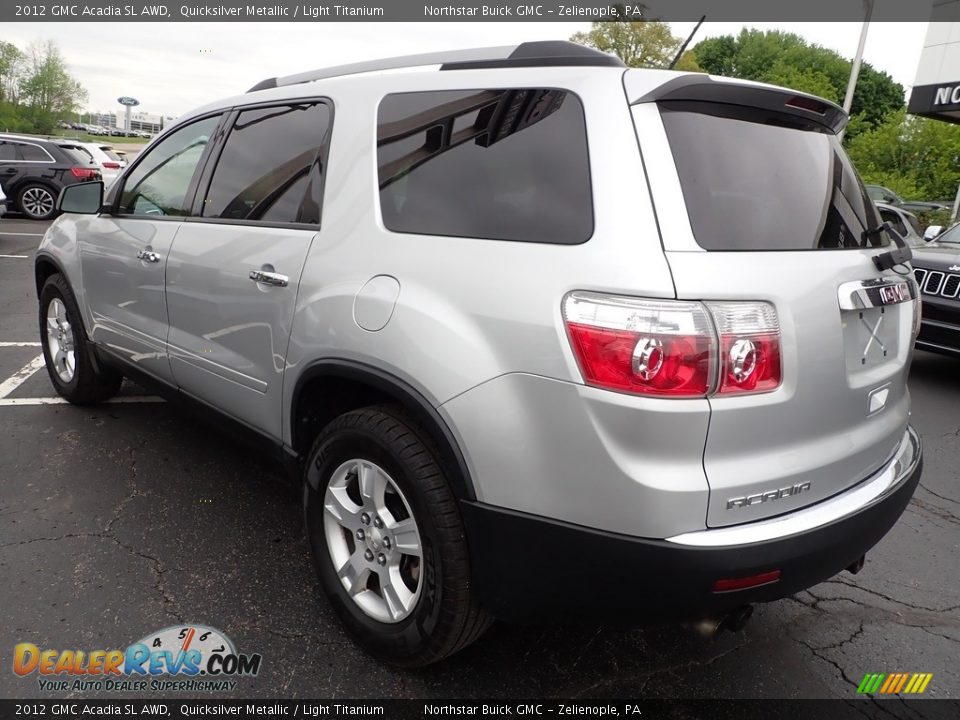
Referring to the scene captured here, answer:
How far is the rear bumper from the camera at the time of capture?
167cm

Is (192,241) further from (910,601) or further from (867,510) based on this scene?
(910,601)

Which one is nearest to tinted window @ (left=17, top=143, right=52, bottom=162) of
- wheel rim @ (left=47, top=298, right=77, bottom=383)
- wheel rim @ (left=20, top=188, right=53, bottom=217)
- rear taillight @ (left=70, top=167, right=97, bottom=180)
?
rear taillight @ (left=70, top=167, right=97, bottom=180)

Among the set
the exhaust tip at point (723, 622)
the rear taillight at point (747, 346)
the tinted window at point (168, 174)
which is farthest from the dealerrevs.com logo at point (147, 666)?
the tinted window at point (168, 174)

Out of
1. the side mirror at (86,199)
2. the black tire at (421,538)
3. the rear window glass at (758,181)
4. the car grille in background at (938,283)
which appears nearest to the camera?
the rear window glass at (758,181)

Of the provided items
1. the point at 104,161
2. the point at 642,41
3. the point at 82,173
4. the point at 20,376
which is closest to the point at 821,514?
the point at 20,376

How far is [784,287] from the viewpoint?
1.75 metres

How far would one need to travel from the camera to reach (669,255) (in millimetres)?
1668

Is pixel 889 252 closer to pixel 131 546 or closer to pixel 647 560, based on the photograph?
pixel 647 560

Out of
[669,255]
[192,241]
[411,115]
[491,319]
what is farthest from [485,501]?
[192,241]

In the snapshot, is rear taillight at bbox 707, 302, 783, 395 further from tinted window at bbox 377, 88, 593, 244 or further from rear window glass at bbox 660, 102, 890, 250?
tinted window at bbox 377, 88, 593, 244

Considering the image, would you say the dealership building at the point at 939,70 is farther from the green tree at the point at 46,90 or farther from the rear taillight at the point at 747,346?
the green tree at the point at 46,90

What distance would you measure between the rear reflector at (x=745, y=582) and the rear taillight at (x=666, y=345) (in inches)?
18.0

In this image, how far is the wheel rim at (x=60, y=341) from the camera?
4363 millimetres

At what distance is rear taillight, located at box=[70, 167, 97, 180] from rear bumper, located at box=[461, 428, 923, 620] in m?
15.7
